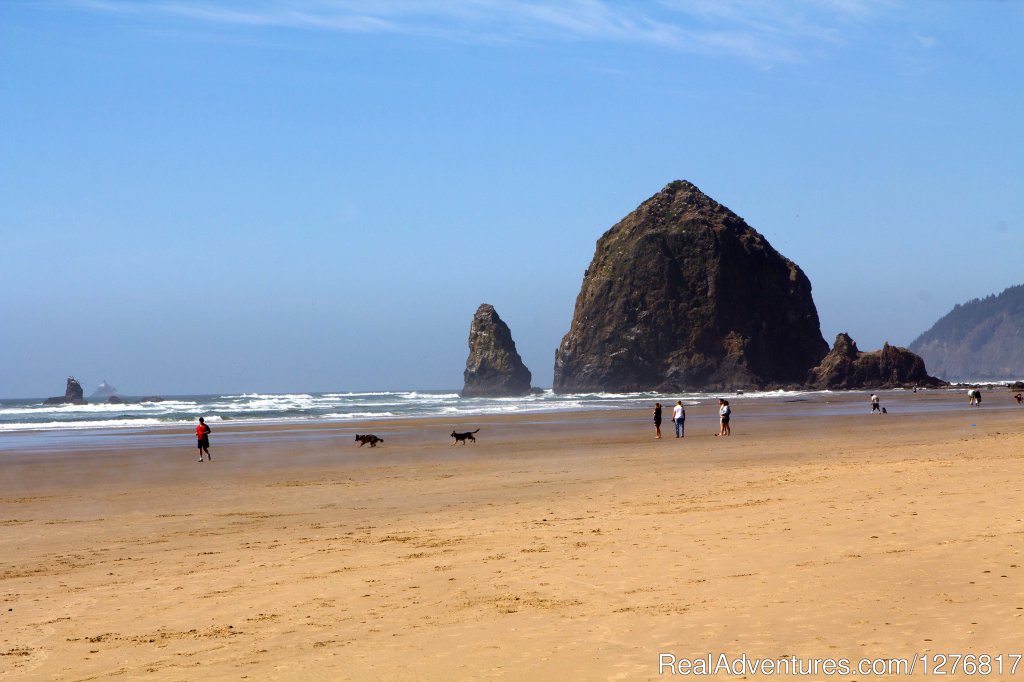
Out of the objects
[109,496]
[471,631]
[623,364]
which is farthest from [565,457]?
[623,364]

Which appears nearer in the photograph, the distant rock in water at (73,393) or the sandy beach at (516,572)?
the sandy beach at (516,572)

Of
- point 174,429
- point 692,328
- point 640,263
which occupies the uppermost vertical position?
point 640,263

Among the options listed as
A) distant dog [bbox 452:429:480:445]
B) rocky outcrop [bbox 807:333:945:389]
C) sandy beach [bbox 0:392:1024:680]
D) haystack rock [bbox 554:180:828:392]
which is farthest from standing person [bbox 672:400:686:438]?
haystack rock [bbox 554:180:828:392]

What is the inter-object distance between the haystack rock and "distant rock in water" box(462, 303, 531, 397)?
12291mm

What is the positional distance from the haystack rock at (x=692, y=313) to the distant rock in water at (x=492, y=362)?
1229cm

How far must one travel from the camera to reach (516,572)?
408 inches

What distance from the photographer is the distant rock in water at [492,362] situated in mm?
174000

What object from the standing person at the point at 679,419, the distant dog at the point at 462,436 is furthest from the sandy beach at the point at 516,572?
the standing person at the point at 679,419

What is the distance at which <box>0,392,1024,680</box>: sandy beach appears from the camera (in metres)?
7.40

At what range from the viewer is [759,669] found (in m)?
6.66

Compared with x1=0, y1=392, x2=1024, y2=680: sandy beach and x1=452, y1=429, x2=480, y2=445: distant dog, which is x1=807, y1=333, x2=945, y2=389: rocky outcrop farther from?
x1=0, y1=392, x2=1024, y2=680: sandy beach

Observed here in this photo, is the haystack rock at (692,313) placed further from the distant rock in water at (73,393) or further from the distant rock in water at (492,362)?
the distant rock in water at (73,393)

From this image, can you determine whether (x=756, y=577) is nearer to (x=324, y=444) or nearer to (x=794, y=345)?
(x=324, y=444)

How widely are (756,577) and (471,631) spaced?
9.72 feet
